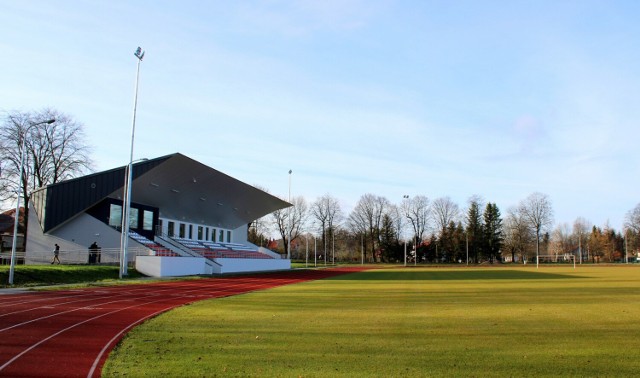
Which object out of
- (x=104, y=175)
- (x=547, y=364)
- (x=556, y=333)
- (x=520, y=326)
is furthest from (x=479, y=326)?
(x=104, y=175)

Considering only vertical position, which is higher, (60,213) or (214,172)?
(214,172)

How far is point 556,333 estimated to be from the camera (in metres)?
11.6

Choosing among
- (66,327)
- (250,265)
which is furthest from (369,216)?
(66,327)

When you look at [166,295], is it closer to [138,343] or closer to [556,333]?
[138,343]

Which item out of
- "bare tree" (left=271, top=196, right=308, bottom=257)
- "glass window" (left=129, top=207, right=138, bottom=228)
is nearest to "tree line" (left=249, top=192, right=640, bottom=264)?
"bare tree" (left=271, top=196, right=308, bottom=257)

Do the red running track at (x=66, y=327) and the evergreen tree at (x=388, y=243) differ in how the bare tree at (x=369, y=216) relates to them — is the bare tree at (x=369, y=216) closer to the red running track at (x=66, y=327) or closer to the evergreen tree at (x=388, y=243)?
the evergreen tree at (x=388, y=243)

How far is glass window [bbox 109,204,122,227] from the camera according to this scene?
144 ft

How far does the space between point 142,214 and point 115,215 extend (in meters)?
5.04

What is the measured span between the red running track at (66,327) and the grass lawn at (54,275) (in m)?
6.60

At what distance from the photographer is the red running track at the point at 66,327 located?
8945 millimetres

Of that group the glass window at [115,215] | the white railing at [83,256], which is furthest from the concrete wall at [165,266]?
the glass window at [115,215]

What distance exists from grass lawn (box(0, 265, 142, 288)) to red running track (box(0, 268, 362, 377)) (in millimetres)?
6598

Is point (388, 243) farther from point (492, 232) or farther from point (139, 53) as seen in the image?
point (139, 53)

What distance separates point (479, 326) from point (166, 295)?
1606 cm
